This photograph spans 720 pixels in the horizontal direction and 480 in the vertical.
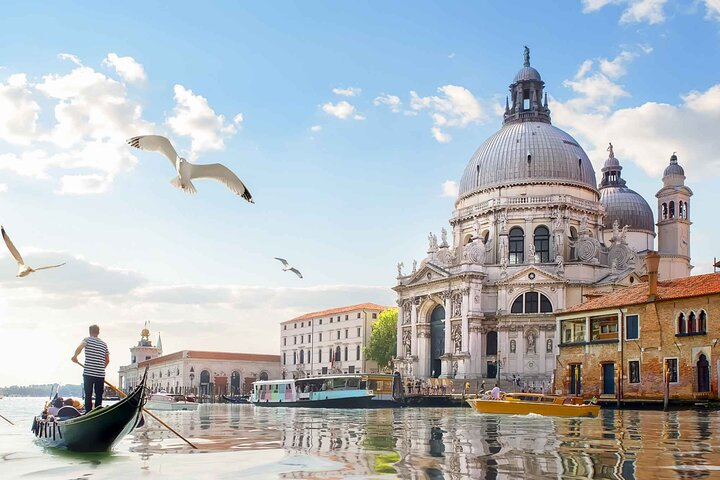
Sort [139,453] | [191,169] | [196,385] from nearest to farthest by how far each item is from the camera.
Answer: [139,453], [191,169], [196,385]

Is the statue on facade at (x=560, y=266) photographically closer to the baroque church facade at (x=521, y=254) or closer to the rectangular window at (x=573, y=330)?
the baroque church facade at (x=521, y=254)

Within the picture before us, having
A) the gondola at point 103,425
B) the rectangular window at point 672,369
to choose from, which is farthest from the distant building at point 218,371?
the gondola at point 103,425

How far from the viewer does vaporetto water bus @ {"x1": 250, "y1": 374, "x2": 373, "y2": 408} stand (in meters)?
44.3

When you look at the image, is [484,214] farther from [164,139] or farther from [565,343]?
[164,139]

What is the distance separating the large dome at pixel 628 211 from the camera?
7156cm

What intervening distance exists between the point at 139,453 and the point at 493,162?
179ft

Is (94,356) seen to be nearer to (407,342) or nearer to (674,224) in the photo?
(407,342)

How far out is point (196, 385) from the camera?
313 ft

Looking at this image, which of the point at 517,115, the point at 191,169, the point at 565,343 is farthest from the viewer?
the point at 517,115

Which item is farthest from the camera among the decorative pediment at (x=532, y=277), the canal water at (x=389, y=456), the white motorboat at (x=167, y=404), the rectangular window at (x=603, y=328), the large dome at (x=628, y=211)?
the large dome at (x=628, y=211)

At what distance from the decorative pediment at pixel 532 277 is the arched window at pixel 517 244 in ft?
11.4

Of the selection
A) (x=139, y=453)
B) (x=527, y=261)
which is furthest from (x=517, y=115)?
(x=139, y=453)

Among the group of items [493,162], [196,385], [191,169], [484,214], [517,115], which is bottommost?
[196,385]

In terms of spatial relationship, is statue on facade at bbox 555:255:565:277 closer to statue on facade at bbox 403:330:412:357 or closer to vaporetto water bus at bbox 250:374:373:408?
statue on facade at bbox 403:330:412:357
